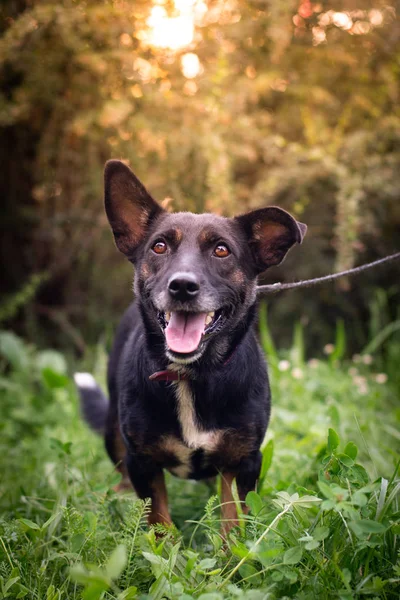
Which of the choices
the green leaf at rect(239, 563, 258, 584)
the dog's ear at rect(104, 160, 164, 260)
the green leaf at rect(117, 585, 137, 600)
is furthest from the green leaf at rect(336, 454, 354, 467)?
the dog's ear at rect(104, 160, 164, 260)

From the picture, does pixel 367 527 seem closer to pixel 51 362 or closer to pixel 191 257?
pixel 191 257

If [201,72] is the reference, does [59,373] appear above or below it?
below

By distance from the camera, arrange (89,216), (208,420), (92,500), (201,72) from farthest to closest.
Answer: (89,216) → (201,72) → (92,500) → (208,420)

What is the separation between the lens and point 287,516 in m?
2.08

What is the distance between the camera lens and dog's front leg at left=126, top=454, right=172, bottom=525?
2.56m

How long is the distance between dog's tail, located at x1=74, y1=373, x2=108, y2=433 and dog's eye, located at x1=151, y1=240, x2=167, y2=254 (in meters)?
1.57

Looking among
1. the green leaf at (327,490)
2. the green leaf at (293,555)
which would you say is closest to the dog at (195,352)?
the green leaf at (293,555)

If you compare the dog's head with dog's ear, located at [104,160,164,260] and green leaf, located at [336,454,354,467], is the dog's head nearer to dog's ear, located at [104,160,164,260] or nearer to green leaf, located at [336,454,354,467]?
dog's ear, located at [104,160,164,260]

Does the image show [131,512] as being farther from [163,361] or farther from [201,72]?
[201,72]

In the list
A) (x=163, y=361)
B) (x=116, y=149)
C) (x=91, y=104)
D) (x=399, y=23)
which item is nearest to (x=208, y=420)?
(x=163, y=361)

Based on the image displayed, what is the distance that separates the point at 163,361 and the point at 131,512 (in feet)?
2.36

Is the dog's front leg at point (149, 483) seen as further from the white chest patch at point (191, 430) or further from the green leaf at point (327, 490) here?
the green leaf at point (327, 490)

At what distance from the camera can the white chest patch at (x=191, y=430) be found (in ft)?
8.14

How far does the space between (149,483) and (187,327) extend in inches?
29.1
